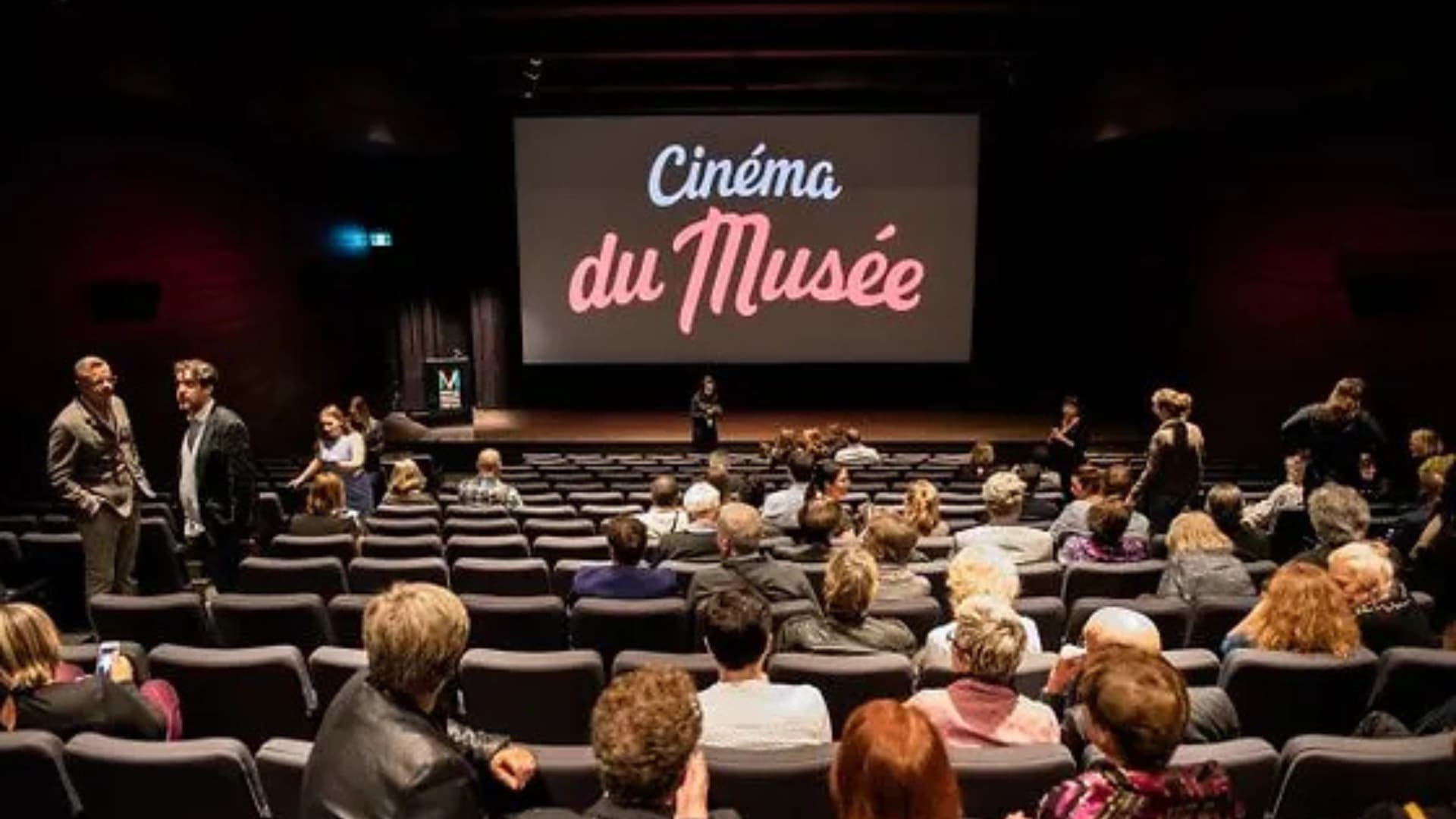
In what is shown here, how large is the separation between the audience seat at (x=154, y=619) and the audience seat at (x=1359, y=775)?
3.87 meters

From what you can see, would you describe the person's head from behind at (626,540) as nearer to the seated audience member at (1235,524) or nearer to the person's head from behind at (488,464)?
the seated audience member at (1235,524)

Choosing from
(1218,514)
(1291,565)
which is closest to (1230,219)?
(1218,514)

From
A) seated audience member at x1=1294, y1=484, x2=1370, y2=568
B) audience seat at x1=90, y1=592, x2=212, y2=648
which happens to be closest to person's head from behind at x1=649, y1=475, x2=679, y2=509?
audience seat at x1=90, y1=592, x2=212, y2=648

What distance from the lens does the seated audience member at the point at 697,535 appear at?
19.1ft

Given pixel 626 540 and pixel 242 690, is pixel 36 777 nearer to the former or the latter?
pixel 242 690

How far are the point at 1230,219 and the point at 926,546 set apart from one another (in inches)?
345

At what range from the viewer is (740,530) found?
5.10m

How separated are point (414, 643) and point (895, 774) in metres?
0.95

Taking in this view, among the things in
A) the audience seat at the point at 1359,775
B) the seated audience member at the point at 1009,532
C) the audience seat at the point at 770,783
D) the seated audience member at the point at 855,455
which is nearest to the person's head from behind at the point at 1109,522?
the seated audience member at the point at 1009,532

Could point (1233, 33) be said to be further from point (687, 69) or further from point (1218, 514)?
point (1218, 514)

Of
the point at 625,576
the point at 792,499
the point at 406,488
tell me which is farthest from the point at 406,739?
the point at 406,488

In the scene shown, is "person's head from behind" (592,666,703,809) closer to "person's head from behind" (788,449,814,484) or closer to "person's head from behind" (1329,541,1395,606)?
"person's head from behind" (1329,541,1395,606)

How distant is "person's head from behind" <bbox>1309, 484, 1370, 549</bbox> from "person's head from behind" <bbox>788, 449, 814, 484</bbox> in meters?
3.40

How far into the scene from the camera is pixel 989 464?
31.7ft
